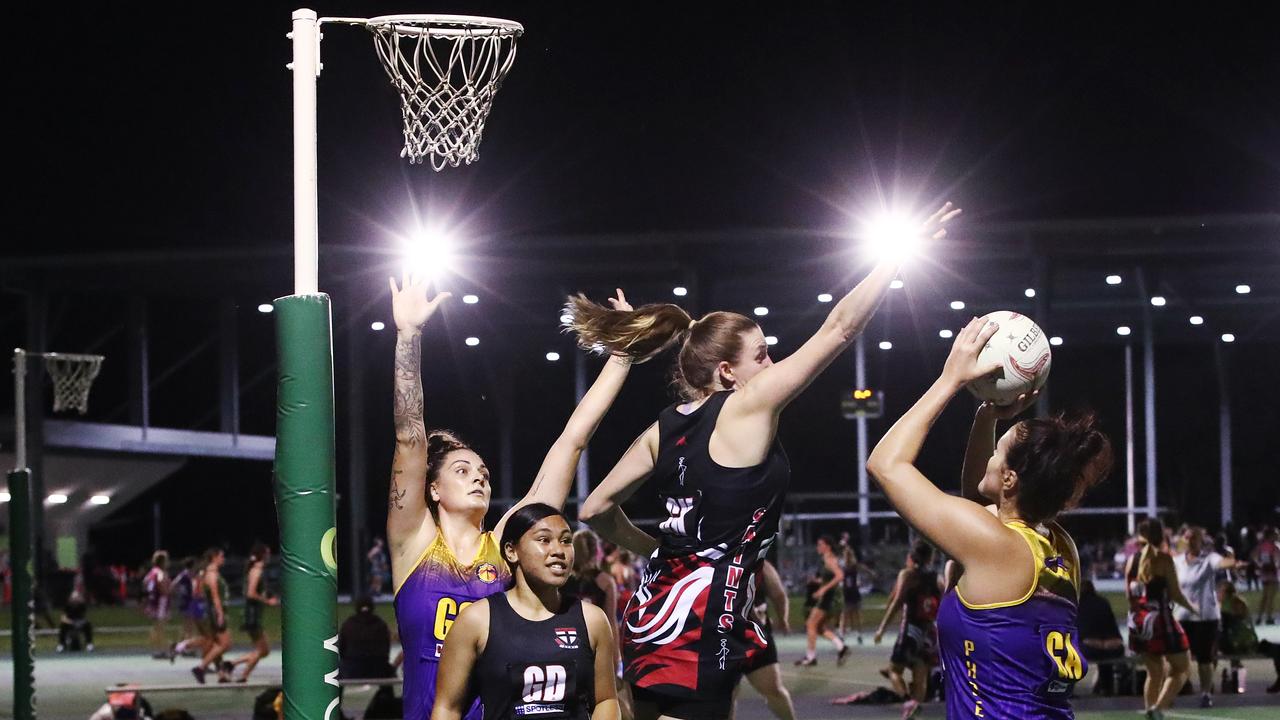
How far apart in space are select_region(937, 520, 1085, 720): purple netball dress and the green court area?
942 centimetres

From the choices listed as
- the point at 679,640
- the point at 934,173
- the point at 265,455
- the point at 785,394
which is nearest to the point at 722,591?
the point at 679,640

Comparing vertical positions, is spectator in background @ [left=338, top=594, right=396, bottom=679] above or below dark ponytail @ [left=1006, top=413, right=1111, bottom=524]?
below

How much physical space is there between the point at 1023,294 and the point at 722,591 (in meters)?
36.2

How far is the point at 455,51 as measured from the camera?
7961 millimetres

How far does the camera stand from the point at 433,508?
584 cm

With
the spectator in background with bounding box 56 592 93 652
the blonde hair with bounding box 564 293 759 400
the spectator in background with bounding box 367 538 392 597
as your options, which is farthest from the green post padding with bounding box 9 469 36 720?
the spectator in background with bounding box 367 538 392 597

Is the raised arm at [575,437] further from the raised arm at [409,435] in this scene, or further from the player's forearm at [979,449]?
the player's forearm at [979,449]

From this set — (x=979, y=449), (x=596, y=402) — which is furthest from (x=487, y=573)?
(x=979, y=449)

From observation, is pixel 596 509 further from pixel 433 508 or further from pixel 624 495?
pixel 433 508

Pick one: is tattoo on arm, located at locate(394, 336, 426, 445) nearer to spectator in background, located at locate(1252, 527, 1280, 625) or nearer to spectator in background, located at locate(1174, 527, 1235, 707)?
spectator in background, located at locate(1174, 527, 1235, 707)

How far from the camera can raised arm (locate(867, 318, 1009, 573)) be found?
13.5 feet

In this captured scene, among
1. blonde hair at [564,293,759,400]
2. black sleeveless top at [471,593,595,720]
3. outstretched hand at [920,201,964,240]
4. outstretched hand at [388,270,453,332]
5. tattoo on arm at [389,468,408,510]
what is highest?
outstretched hand at [920,201,964,240]

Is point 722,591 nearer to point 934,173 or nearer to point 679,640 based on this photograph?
point 679,640

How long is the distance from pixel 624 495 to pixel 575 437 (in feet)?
1.07
